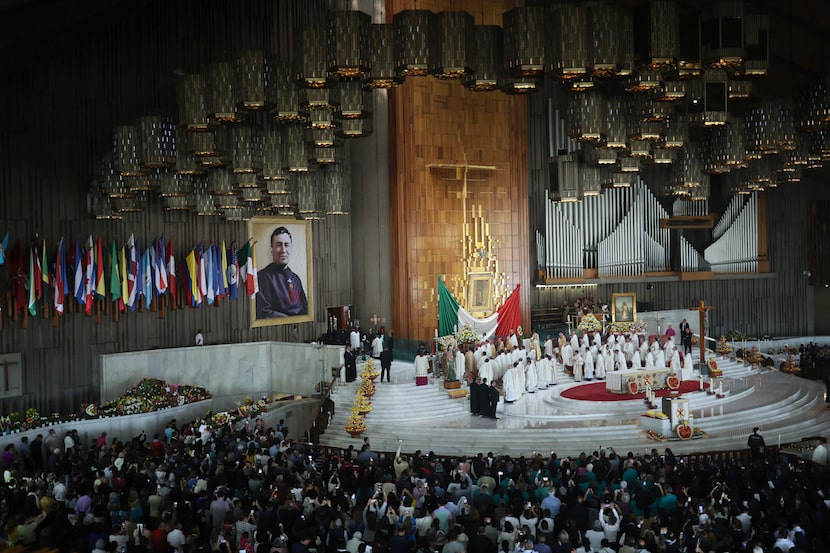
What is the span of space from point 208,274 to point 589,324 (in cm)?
1316

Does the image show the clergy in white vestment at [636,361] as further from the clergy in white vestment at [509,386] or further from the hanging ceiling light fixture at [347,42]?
the hanging ceiling light fixture at [347,42]

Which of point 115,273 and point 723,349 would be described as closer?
point 115,273

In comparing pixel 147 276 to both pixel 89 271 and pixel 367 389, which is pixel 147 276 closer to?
pixel 89 271

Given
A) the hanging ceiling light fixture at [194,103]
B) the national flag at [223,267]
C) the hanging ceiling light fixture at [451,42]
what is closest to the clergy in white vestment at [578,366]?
the national flag at [223,267]

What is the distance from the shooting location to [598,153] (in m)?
20.9

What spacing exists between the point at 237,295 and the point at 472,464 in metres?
16.2

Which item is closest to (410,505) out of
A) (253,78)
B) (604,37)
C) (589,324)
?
(604,37)

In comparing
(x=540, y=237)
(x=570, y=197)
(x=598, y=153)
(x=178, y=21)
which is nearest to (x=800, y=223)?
(x=540, y=237)

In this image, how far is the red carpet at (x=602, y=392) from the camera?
2202 cm

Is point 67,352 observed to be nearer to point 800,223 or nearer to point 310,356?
point 310,356

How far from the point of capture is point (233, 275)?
91.7 feet

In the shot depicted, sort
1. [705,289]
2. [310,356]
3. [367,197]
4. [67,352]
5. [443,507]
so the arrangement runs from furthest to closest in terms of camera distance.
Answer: [705,289]
[367,197]
[310,356]
[67,352]
[443,507]

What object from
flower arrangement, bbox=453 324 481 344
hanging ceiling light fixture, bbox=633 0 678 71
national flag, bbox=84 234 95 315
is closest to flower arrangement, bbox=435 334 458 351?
flower arrangement, bbox=453 324 481 344

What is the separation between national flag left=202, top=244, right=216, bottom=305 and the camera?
2683 cm
